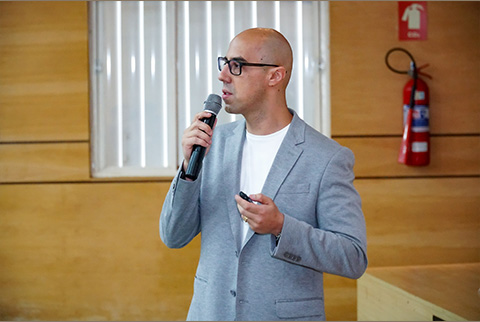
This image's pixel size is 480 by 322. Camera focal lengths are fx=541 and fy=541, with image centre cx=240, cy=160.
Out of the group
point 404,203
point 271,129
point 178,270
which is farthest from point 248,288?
point 404,203

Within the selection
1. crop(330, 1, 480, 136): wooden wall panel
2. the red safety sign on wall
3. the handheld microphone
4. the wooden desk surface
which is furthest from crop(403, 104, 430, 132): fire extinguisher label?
the handheld microphone

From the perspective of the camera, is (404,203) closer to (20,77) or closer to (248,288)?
(248,288)

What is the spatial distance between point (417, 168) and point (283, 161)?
2.36m

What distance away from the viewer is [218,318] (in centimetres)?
154

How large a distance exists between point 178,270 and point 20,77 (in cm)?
166

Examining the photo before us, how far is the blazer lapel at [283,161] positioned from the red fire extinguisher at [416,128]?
2090 millimetres

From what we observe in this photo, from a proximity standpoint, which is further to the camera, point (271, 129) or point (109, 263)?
point (109, 263)

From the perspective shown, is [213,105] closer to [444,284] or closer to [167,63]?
[444,284]

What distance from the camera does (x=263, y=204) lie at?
136 cm

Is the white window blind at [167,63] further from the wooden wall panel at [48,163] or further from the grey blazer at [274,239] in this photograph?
the grey blazer at [274,239]

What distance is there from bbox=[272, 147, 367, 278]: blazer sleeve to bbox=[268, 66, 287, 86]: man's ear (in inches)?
11.9

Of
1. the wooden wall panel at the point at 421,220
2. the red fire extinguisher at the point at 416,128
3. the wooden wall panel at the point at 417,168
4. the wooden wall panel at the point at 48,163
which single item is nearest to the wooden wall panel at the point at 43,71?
the wooden wall panel at the point at 48,163

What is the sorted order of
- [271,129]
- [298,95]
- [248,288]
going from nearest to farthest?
[248,288], [271,129], [298,95]

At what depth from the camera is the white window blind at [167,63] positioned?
370cm
